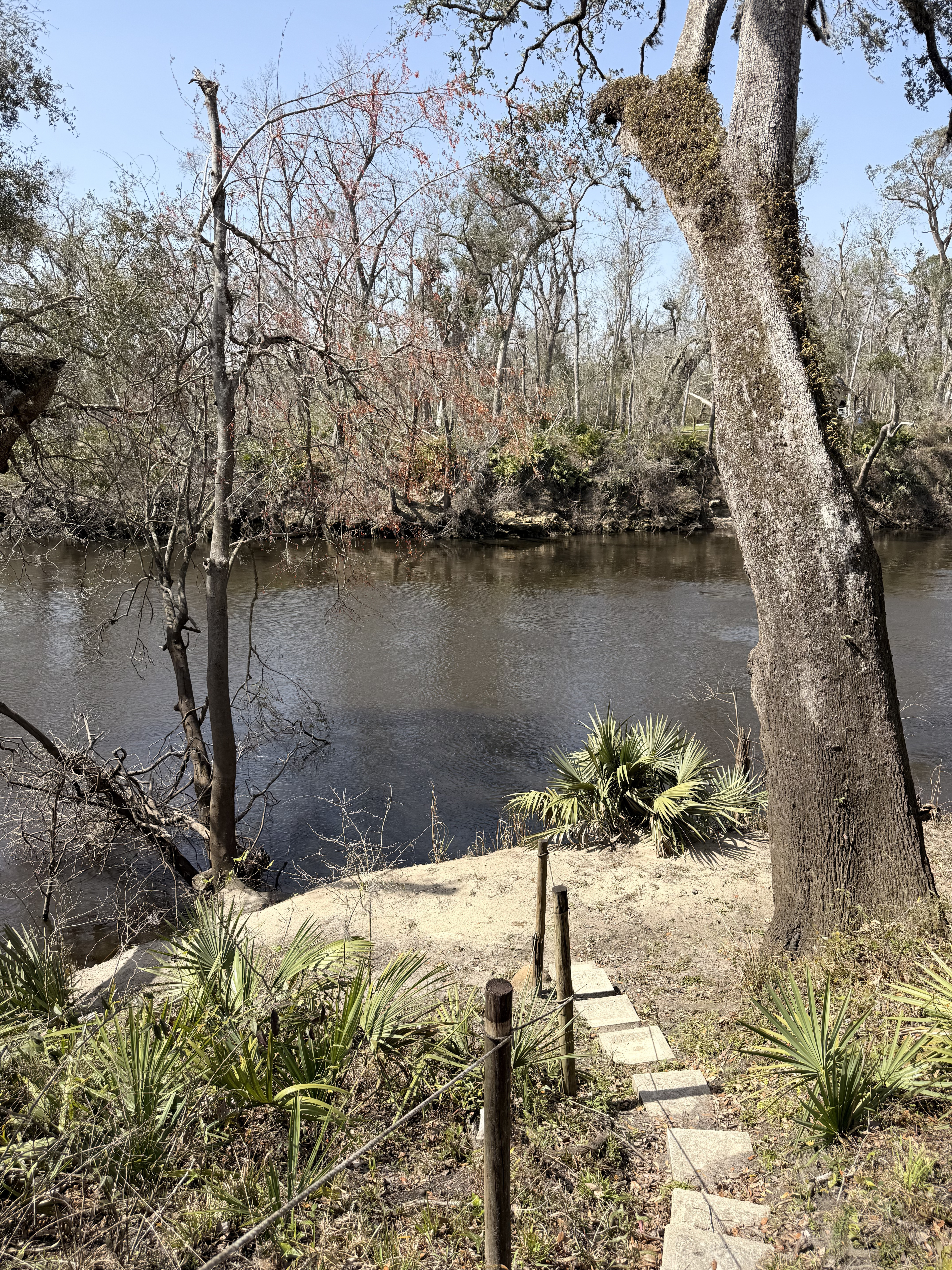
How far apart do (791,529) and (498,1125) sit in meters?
4.05

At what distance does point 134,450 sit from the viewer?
9.51m

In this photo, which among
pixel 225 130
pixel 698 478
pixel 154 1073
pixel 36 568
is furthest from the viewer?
pixel 698 478

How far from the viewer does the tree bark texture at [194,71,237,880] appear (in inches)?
336

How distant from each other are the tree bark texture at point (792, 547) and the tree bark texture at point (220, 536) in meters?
4.83

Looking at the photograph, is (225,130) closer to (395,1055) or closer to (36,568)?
(395,1055)

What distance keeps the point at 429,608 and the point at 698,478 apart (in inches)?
826

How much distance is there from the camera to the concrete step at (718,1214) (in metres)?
3.13

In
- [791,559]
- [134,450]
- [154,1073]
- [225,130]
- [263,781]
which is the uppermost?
[225,130]

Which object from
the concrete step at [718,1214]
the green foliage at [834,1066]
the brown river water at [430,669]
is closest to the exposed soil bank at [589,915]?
the brown river water at [430,669]

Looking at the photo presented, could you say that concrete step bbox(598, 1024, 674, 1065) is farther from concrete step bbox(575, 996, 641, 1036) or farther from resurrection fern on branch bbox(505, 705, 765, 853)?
resurrection fern on branch bbox(505, 705, 765, 853)

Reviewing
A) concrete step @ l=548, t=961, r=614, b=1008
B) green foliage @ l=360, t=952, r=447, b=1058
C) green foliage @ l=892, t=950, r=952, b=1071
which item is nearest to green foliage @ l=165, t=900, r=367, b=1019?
green foliage @ l=360, t=952, r=447, b=1058

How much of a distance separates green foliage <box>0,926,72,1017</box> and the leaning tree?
4.40 metres

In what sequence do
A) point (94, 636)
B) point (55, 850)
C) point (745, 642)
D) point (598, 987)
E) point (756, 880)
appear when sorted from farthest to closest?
point (745, 642), point (94, 636), point (55, 850), point (756, 880), point (598, 987)

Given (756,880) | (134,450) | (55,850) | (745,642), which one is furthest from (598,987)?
(745,642)
